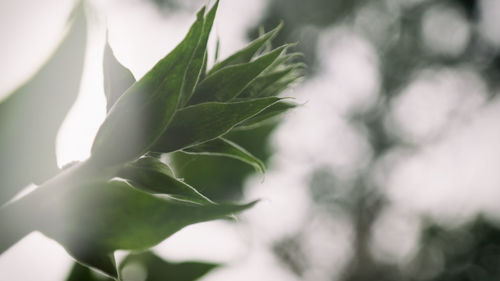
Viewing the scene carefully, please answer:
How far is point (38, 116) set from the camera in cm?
42

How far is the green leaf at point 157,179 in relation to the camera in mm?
379

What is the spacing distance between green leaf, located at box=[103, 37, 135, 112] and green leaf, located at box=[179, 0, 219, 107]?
0.05m

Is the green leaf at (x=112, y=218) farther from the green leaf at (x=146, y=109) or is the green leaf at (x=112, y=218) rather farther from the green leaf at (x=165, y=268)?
the green leaf at (x=165, y=268)

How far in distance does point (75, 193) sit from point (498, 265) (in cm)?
991

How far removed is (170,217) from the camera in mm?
390

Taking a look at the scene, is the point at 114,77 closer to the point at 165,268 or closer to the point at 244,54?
the point at 244,54

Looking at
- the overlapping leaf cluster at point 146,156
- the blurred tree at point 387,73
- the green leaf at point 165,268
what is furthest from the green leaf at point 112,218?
the blurred tree at point 387,73

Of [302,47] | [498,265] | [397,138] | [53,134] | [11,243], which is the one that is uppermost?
[302,47]

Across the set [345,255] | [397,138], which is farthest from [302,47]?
[345,255]

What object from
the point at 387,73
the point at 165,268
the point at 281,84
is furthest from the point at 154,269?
the point at 387,73

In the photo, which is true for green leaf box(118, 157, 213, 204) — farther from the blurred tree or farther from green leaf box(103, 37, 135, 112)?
the blurred tree

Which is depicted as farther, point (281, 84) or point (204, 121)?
point (281, 84)

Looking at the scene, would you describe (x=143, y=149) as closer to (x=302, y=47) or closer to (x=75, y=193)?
(x=75, y=193)

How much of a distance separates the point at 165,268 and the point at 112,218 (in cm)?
49
